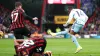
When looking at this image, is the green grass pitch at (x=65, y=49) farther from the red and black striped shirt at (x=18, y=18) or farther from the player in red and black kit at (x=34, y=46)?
the player in red and black kit at (x=34, y=46)

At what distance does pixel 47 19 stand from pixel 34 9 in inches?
65.5

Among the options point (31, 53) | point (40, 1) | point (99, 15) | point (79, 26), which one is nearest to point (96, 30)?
point (99, 15)

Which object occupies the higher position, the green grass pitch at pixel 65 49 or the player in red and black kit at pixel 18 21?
the player in red and black kit at pixel 18 21

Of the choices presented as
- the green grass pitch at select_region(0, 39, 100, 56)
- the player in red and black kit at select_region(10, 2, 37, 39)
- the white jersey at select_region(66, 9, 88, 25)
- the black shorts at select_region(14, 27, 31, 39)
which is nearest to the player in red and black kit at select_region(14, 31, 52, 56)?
the player in red and black kit at select_region(10, 2, 37, 39)

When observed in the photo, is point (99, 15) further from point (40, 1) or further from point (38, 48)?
point (38, 48)

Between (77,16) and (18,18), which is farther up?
(18,18)

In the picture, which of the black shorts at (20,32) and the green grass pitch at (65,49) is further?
the green grass pitch at (65,49)

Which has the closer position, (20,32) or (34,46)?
(34,46)

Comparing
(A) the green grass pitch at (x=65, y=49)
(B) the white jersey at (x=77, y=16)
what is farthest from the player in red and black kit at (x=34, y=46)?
(B) the white jersey at (x=77, y=16)

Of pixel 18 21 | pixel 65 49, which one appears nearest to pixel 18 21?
pixel 18 21

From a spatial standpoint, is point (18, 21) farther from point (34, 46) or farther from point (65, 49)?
point (65, 49)

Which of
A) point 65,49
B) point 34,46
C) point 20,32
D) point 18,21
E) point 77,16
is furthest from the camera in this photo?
point 65,49

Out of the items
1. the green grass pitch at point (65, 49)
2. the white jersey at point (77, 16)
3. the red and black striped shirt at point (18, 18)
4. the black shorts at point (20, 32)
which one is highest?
the red and black striped shirt at point (18, 18)

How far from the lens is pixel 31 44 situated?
39.2 feet
